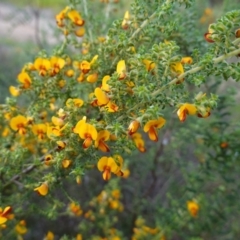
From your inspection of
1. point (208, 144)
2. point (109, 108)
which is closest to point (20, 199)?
point (109, 108)

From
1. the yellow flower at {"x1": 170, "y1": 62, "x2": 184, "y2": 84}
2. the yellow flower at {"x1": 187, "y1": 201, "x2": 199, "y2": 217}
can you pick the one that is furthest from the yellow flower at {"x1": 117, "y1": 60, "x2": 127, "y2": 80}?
the yellow flower at {"x1": 187, "y1": 201, "x2": 199, "y2": 217}

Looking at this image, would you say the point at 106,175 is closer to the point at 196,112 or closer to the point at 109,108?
the point at 109,108

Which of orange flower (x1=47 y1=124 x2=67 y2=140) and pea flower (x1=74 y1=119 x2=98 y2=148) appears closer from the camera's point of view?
pea flower (x1=74 y1=119 x2=98 y2=148)

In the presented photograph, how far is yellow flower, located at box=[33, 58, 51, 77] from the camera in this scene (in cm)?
152

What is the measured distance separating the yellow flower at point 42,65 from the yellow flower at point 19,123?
0.16 meters

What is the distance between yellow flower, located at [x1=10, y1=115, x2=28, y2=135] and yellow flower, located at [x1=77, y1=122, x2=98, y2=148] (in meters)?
0.37

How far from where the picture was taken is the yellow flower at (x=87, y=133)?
3.89ft

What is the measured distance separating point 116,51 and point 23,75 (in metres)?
0.34

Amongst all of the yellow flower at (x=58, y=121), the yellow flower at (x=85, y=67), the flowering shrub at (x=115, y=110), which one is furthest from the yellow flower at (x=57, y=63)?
the yellow flower at (x=58, y=121)

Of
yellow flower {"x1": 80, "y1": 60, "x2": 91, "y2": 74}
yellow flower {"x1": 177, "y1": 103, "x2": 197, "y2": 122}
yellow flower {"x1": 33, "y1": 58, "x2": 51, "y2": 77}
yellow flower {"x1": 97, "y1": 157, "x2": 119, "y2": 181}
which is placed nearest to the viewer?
yellow flower {"x1": 177, "y1": 103, "x2": 197, "y2": 122}

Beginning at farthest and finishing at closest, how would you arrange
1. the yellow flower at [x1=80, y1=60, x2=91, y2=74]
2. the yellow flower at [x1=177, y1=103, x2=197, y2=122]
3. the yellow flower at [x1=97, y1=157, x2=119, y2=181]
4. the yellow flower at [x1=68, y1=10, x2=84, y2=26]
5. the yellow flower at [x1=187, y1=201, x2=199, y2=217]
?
the yellow flower at [x1=187, y1=201, x2=199, y2=217], the yellow flower at [x1=68, y1=10, x2=84, y2=26], the yellow flower at [x1=80, y1=60, x2=91, y2=74], the yellow flower at [x1=97, y1=157, x2=119, y2=181], the yellow flower at [x1=177, y1=103, x2=197, y2=122]

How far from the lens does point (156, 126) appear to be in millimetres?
1233

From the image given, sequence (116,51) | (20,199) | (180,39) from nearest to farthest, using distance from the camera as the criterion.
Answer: (116,51), (20,199), (180,39)

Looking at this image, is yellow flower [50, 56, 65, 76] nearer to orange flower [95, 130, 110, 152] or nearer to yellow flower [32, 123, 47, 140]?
yellow flower [32, 123, 47, 140]
